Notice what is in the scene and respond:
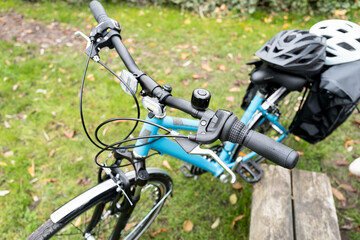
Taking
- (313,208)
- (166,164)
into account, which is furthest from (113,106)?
(313,208)

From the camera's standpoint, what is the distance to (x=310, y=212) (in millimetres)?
2006

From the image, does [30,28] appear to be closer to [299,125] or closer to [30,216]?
[30,216]

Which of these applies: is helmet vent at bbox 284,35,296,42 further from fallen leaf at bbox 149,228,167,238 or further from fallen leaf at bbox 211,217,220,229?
fallen leaf at bbox 149,228,167,238

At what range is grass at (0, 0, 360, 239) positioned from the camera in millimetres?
2658

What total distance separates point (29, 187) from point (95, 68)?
2.15 meters

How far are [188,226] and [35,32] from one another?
4.76 m

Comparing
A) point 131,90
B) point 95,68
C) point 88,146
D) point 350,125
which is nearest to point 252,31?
point 350,125

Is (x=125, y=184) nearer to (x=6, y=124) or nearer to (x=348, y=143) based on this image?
(x=6, y=124)

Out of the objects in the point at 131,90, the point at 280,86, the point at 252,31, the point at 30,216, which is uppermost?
the point at 131,90

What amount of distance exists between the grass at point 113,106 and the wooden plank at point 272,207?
22.4 inches

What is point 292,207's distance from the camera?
2100mm

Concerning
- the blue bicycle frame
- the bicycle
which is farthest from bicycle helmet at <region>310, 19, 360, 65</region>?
the bicycle

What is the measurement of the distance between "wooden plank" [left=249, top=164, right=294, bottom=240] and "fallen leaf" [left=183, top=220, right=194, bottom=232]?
0.77 meters

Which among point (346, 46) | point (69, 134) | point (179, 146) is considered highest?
point (346, 46)
